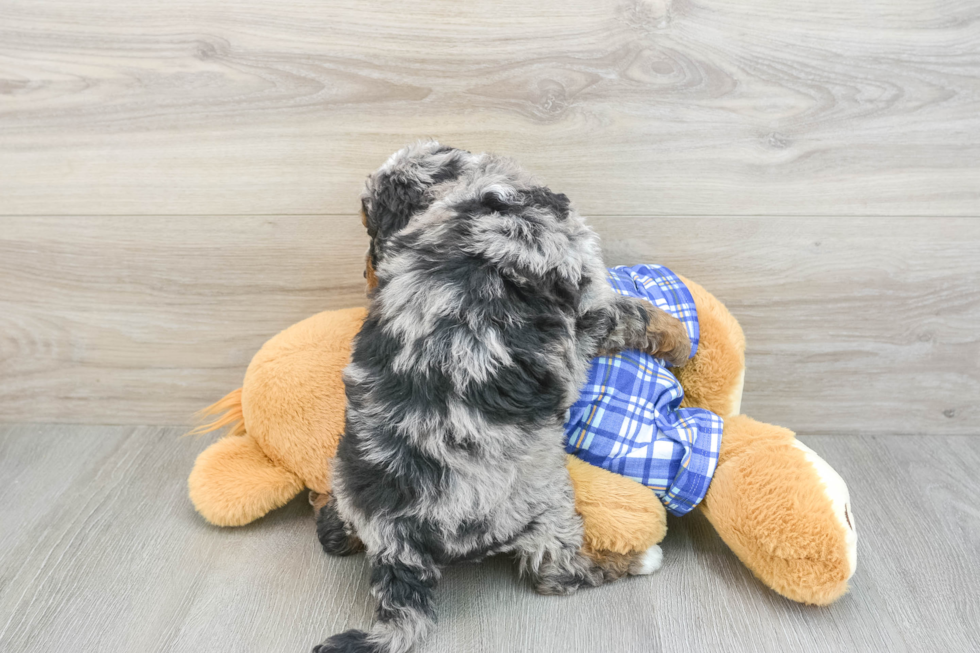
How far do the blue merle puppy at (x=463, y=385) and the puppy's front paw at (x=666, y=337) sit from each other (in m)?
0.12

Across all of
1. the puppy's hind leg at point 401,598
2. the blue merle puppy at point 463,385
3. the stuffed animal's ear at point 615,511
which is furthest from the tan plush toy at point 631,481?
the puppy's hind leg at point 401,598

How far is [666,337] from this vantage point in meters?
1.29

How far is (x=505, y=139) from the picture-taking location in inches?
58.7

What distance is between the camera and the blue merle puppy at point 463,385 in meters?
1.07

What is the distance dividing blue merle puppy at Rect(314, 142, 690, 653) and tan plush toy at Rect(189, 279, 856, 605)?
0.40ft

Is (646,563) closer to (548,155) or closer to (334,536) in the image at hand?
(334,536)

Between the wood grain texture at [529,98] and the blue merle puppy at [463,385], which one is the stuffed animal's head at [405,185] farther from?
the wood grain texture at [529,98]

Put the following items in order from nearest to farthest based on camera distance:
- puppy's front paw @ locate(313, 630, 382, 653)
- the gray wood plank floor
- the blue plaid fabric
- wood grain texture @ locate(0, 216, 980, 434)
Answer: puppy's front paw @ locate(313, 630, 382, 653), the gray wood plank floor, the blue plaid fabric, wood grain texture @ locate(0, 216, 980, 434)

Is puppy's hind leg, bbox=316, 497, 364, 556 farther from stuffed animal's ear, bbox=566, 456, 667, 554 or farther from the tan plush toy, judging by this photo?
stuffed animal's ear, bbox=566, 456, 667, 554

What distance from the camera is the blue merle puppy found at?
1074mm

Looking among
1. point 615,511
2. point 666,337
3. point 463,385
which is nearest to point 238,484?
point 463,385

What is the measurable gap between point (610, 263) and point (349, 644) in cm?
95

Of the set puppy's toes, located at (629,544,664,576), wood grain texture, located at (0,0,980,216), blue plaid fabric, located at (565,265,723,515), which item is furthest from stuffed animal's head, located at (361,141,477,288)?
puppy's toes, located at (629,544,664,576)

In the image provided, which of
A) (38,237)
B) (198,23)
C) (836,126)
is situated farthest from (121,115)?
(836,126)
